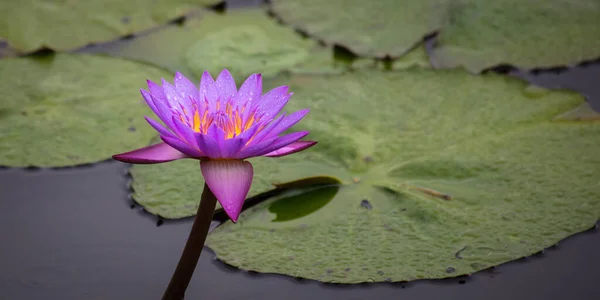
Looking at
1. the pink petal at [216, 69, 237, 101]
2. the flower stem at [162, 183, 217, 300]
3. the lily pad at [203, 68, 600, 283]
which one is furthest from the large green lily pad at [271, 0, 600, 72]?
the flower stem at [162, 183, 217, 300]

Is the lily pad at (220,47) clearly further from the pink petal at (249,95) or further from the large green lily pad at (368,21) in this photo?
the pink petal at (249,95)

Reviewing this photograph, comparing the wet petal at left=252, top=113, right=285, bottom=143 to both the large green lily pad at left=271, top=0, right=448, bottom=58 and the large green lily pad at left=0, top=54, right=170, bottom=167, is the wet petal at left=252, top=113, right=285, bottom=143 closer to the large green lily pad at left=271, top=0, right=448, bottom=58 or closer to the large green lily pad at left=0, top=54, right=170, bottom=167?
the large green lily pad at left=0, top=54, right=170, bottom=167

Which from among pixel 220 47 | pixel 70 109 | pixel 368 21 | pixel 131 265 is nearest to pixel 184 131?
pixel 131 265

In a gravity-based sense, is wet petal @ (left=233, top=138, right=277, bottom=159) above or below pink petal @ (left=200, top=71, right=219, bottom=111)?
below

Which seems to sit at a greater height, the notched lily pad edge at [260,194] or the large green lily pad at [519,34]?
the large green lily pad at [519,34]

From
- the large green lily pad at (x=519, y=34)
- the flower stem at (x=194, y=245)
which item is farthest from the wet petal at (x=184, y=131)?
the large green lily pad at (x=519, y=34)

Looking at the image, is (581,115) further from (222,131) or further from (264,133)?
(222,131)

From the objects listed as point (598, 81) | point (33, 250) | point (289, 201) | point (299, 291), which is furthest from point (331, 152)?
point (598, 81)
